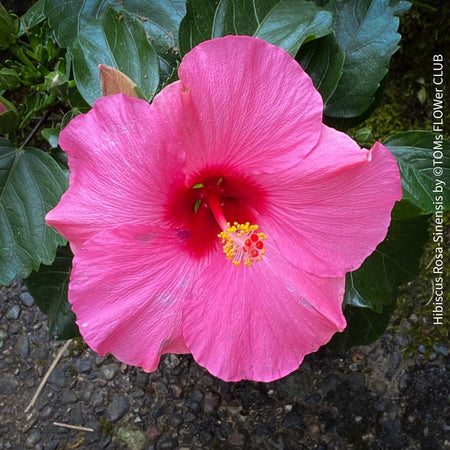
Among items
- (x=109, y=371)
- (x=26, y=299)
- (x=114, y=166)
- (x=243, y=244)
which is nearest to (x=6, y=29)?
(x=114, y=166)

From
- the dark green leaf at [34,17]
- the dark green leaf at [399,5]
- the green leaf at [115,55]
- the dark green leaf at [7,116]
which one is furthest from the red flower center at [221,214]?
the dark green leaf at [34,17]

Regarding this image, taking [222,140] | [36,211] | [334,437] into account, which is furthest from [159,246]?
[334,437]

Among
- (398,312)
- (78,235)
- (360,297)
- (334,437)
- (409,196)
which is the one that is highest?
(78,235)

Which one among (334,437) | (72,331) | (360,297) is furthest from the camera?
(334,437)

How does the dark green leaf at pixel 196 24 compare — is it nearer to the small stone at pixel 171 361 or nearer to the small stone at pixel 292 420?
the small stone at pixel 171 361

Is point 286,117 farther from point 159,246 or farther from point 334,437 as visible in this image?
point 334,437

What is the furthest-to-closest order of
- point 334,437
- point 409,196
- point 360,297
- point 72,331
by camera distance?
point 334,437
point 72,331
point 360,297
point 409,196

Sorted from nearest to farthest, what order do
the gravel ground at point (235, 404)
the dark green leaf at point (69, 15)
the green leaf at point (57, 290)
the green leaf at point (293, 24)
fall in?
the green leaf at point (293, 24) < the dark green leaf at point (69, 15) < the green leaf at point (57, 290) < the gravel ground at point (235, 404)
